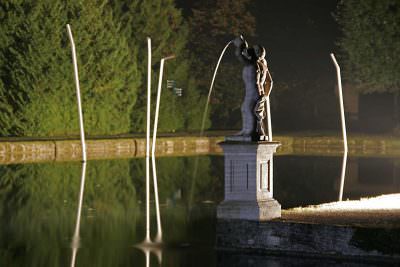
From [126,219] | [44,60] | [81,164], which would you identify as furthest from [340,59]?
[126,219]

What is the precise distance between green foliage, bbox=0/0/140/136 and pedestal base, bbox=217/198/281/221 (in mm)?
34070

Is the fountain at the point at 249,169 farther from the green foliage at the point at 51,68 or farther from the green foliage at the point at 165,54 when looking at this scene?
the green foliage at the point at 165,54

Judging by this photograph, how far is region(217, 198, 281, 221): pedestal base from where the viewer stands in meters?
22.5

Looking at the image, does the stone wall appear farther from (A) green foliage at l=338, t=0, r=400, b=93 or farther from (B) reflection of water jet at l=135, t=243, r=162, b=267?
(A) green foliage at l=338, t=0, r=400, b=93

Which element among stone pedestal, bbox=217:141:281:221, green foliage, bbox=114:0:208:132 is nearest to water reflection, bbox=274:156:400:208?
stone pedestal, bbox=217:141:281:221

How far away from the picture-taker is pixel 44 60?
5703 cm

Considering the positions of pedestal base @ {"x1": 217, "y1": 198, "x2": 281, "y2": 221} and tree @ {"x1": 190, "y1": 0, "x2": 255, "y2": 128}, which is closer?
pedestal base @ {"x1": 217, "y1": 198, "x2": 281, "y2": 221}

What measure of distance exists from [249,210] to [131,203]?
9699mm

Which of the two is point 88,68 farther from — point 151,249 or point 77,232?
point 151,249

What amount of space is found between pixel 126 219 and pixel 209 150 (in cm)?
3014

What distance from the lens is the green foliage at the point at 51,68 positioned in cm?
5641

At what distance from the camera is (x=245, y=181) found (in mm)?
22828

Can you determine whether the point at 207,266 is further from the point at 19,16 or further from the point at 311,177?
the point at 19,16

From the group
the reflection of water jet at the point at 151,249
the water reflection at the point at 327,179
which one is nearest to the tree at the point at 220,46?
the water reflection at the point at 327,179
